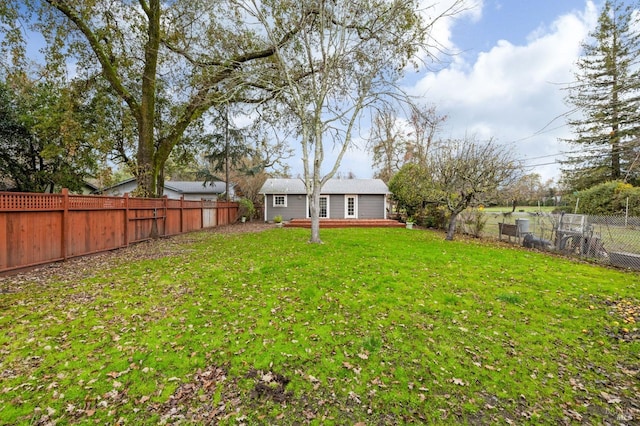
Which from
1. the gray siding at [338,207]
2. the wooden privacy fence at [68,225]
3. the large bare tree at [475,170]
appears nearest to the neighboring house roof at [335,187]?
the gray siding at [338,207]

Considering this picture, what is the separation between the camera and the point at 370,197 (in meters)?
21.0

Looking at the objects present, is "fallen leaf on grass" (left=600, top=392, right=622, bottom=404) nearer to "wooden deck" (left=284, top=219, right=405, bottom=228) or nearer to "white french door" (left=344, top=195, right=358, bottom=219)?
"wooden deck" (left=284, top=219, right=405, bottom=228)

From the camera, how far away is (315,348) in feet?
11.0

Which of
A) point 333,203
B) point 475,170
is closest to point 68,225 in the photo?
point 475,170

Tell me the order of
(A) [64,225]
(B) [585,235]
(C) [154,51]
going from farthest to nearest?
(C) [154,51] < (B) [585,235] < (A) [64,225]

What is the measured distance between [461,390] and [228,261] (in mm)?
6060

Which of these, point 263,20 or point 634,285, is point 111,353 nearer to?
point 634,285

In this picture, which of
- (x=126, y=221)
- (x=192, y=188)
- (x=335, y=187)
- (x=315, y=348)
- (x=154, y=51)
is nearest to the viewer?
(x=315, y=348)

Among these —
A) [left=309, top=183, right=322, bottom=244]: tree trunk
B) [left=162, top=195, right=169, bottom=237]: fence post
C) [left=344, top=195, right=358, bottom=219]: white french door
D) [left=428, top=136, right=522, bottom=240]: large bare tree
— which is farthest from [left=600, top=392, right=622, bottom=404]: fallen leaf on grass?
[left=344, top=195, right=358, bottom=219]: white french door

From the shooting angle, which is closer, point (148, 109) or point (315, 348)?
point (315, 348)

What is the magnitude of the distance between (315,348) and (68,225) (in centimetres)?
746

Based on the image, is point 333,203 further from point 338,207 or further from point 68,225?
point 68,225

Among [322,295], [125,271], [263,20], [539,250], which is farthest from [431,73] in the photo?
[125,271]

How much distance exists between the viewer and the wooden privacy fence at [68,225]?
5.65 meters
